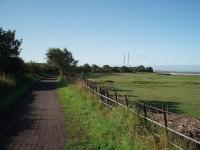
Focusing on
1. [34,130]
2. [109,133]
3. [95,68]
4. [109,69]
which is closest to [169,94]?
[34,130]

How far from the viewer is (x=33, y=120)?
17016 millimetres

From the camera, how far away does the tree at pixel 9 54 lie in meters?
49.3

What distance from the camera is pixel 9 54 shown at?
51219mm

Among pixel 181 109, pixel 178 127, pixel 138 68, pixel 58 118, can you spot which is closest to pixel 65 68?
pixel 181 109

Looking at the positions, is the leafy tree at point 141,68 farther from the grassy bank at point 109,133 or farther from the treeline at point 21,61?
the grassy bank at point 109,133

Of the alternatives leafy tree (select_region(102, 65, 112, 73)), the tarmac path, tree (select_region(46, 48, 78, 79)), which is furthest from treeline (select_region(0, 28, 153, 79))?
the tarmac path

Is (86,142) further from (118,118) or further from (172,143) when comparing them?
(172,143)

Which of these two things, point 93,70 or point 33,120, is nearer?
point 33,120

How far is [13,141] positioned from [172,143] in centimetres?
559

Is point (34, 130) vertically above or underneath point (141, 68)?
underneath

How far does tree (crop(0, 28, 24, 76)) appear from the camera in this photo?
49.3 metres

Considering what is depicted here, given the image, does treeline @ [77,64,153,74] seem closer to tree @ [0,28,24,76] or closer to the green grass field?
tree @ [0,28,24,76]

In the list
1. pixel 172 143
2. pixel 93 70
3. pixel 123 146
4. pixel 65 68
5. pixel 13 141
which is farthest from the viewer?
pixel 93 70

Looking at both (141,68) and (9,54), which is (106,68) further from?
(9,54)
